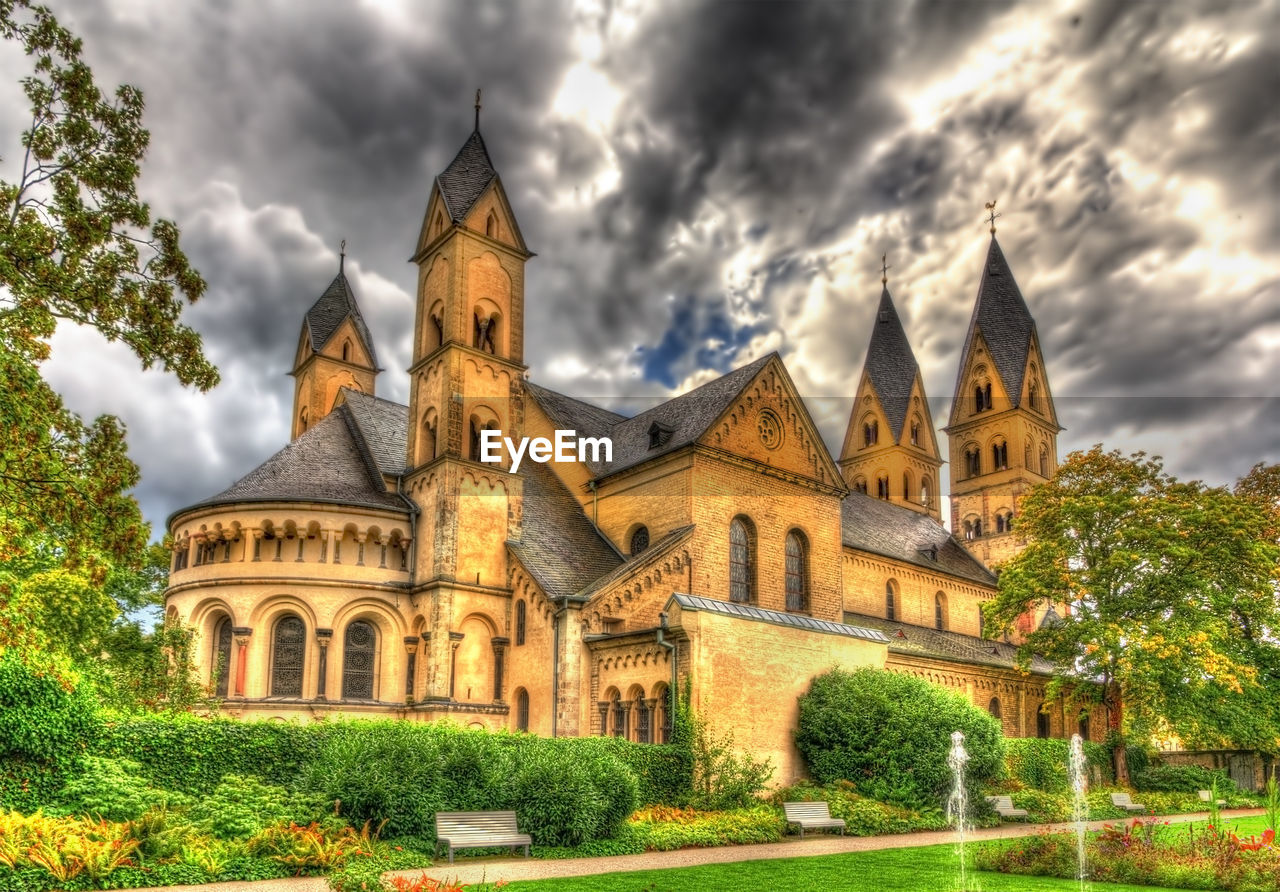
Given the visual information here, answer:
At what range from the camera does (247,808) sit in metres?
16.5

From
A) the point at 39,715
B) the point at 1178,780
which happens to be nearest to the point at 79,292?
the point at 39,715

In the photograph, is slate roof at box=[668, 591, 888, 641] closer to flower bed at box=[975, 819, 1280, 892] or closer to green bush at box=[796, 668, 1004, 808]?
green bush at box=[796, 668, 1004, 808]

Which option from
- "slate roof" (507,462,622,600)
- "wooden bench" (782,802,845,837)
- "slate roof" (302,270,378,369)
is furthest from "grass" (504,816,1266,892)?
"slate roof" (302,270,378,369)

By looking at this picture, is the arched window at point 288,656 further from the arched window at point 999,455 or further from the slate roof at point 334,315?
the arched window at point 999,455

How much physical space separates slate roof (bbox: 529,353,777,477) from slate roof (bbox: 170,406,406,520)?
7764 mm

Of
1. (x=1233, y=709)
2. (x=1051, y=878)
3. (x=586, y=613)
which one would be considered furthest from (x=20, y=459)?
(x=1233, y=709)

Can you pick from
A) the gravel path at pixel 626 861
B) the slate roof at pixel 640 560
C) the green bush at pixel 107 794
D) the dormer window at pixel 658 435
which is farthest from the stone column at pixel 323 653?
the gravel path at pixel 626 861

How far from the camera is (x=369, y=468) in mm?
34281

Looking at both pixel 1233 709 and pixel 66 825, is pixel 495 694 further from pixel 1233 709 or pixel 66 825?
pixel 1233 709

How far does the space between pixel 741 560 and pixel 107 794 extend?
849 inches

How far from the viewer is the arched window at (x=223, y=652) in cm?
2952

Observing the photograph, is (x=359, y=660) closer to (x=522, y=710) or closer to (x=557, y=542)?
(x=522, y=710)

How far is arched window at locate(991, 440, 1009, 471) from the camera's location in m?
65.9

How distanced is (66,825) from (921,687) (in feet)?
67.0
